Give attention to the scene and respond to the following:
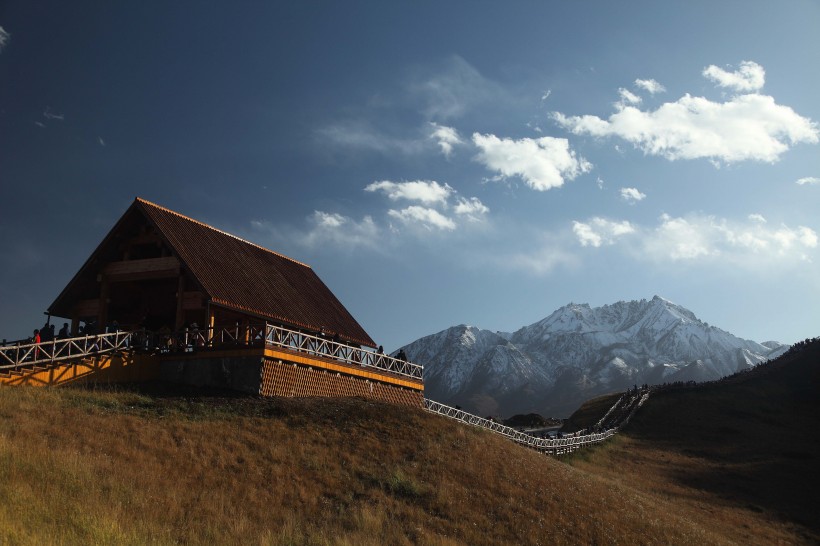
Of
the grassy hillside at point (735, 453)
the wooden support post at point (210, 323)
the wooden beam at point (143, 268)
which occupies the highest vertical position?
the wooden beam at point (143, 268)

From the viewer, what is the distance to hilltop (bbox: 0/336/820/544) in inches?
643

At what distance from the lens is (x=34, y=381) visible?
1035 inches

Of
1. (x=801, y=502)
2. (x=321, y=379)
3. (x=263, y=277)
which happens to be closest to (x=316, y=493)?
(x=321, y=379)

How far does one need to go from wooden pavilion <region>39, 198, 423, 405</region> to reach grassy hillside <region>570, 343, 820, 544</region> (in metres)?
17.7

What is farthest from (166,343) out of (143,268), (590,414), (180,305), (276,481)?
(590,414)

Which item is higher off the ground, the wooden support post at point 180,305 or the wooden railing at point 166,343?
the wooden support post at point 180,305

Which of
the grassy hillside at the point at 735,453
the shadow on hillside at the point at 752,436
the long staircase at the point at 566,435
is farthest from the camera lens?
the shadow on hillside at the point at 752,436

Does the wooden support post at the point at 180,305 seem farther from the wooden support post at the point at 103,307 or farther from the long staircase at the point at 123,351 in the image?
the wooden support post at the point at 103,307

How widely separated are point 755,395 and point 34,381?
7016 cm

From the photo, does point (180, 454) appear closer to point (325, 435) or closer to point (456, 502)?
point (325, 435)

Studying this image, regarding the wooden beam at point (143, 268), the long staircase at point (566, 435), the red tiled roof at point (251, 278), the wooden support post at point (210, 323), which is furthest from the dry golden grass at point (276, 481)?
the long staircase at point (566, 435)

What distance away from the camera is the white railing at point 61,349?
26047 millimetres

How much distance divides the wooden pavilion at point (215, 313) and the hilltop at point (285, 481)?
1723 millimetres

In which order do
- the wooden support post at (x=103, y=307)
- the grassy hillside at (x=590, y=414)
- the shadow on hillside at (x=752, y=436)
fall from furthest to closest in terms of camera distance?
1. the grassy hillside at (x=590, y=414)
2. the shadow on hillside at (x=752, y=436)
3. the wooden support post at (x=103, y=307)
